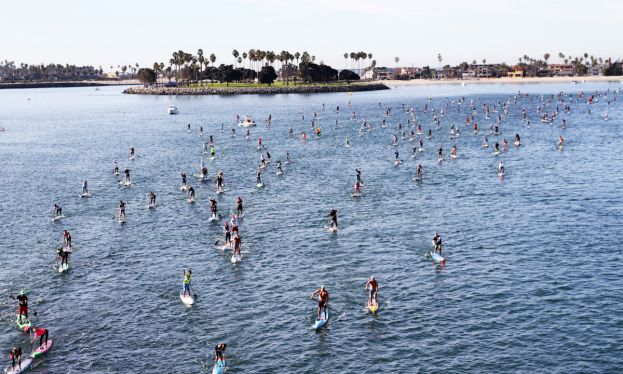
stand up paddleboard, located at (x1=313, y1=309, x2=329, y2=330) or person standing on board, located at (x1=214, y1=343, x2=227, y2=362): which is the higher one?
person standing on board, located at (x1=214, y1=343, x2=227, y2=362)

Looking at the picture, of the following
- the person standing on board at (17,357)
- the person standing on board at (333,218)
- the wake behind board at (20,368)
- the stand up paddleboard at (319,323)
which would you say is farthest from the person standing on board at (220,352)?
the person standing on board at (333,218)

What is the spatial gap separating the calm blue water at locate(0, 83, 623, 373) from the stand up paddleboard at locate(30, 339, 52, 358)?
64 centimetres

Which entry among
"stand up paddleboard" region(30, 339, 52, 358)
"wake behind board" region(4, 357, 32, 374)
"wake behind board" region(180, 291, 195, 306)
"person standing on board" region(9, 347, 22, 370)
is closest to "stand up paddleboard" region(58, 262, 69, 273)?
"wake behind board" region(180, 291, 195, 306)

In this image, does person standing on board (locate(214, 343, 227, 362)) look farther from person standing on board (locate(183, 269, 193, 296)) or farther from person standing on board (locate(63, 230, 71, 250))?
person standing on board (locate(63, 230, 71, 250))

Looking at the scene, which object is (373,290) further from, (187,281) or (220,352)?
(187,281)

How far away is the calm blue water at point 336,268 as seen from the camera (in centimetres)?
3403

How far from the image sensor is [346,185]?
78188 millimetres

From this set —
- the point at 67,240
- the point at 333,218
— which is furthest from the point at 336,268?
the point at 67,240

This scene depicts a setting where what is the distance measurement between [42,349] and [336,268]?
69.1ft

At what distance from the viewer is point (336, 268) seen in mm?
46656

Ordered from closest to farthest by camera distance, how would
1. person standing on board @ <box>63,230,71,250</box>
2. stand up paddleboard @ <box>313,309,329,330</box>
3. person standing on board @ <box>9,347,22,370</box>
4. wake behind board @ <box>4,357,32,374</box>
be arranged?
person standing on board @ <box>9,347,22,370</box> < wake behind board @ <box>4,357,32,374</box> < stand up paddleboard @ <box>313,309,329,330</box> < person standing on board @ <box>63,230,71,250</box>

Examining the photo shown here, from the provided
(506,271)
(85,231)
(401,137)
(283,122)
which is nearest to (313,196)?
(85,231)

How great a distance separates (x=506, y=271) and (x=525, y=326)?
9471 millimetres

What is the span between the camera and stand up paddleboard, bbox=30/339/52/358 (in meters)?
33.5
